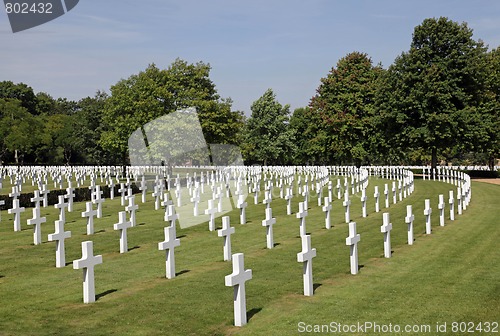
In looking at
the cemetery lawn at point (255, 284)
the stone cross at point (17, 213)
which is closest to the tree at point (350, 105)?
the cemetery lawn at point (255, 284)

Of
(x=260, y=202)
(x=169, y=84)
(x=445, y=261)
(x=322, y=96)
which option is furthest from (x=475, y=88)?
(x=445, y=261)

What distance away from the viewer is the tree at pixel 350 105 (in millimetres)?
66750

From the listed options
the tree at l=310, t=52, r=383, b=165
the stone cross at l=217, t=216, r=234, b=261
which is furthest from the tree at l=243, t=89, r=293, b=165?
the stone cross at l=217, t=216, r=234, b=261

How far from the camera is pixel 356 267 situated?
11039 millimetres

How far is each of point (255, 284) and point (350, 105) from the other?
195ft

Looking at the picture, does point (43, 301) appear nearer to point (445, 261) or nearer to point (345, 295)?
point (345, 295)

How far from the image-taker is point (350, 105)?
6750cm

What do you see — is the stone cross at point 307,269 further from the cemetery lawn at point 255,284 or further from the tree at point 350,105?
the tree at point 350,105

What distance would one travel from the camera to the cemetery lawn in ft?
25.7

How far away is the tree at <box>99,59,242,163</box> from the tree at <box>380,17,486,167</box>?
52.5 ft

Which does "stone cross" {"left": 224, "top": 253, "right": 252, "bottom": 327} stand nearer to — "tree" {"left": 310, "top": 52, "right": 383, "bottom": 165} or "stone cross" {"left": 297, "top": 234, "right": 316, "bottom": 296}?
"stone cross" {"left": 297, "top": 234, "right": 316, "bottom": 296}

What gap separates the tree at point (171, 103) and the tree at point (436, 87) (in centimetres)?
1600

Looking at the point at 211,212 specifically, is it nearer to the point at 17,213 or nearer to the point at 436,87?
the point at 17,213

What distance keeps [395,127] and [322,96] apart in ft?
62.3
